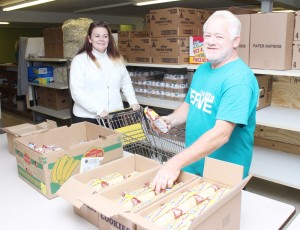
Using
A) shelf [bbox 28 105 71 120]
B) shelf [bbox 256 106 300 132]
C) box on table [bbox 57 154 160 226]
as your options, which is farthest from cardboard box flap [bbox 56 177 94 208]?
shelf [bbox 28 105 71 120]

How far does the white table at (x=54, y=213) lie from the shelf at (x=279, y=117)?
1390 millimetres

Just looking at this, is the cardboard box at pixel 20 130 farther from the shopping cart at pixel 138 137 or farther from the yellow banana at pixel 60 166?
the yellow banana at pixel 60 166

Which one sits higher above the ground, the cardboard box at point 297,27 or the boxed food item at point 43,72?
the cardboard box at point 297,27

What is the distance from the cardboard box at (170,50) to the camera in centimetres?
352

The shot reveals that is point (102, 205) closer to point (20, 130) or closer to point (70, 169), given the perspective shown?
point (70, 169)

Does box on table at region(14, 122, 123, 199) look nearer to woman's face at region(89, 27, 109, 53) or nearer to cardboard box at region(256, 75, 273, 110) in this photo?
woman's face at region(89, 27, 109, 53)

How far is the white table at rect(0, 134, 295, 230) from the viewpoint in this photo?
124cm

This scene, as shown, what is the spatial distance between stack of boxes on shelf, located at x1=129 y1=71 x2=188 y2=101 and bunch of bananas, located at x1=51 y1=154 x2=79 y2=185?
234 centimetres

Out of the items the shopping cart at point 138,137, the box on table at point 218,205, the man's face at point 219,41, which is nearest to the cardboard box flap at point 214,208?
the box on table at point 218,205

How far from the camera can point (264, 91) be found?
3113 millimetres

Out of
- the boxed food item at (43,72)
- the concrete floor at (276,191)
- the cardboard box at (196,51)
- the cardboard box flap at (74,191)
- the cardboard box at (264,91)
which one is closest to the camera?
the cardboard box flap at (74,191)

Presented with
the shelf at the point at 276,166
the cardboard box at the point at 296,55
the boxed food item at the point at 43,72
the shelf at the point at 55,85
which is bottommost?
the shelf at the point at 276,166

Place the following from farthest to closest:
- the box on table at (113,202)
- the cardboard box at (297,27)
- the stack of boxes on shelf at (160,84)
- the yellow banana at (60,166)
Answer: the stack of boxes on shelf at (160,84), the cardboard box at (297,27), the yellow banana at (60,166), the box on table at (113,202)

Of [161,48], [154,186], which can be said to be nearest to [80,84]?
[161,48]
